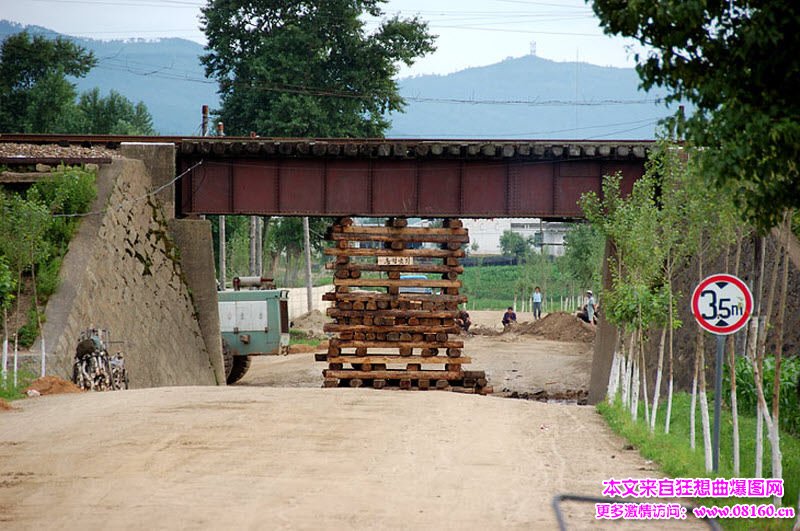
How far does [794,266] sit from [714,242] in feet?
29.2

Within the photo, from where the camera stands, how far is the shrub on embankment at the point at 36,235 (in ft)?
78.6

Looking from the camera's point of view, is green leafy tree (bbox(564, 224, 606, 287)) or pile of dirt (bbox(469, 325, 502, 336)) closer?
pile of dirt (bbox(469, 325, 502, 336))

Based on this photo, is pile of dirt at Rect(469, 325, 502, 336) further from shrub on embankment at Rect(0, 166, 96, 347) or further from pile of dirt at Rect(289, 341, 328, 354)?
shrub on embankment at Rect(0, 166, 96, 347)

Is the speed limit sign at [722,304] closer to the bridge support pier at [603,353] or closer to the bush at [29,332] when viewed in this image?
the bush at [29,332]

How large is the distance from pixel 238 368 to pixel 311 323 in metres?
20.4

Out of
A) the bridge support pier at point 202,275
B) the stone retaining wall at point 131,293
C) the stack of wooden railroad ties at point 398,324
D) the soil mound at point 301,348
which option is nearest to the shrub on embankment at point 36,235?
the stone retaining wall at point 131,293

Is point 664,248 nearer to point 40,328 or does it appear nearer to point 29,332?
point 40,328

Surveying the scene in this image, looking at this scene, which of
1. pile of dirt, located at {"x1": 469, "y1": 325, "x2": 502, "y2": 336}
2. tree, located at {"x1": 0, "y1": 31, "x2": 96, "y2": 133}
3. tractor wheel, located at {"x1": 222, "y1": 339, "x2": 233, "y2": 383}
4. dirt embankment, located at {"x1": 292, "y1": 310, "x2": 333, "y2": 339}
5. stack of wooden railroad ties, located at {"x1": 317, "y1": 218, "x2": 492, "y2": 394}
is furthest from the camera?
tree, located at {"x1": 0, "y1": 31, "x2": 96, "y2": 133}

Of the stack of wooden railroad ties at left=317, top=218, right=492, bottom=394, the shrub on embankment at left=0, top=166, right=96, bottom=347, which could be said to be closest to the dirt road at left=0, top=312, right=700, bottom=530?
the shrub on embankment at left=0, top=166, right=96, bottom=347

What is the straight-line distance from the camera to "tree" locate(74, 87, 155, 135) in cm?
8245

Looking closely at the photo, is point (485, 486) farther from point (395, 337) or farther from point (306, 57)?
point (306, 57)

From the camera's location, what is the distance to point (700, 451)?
53.0ft

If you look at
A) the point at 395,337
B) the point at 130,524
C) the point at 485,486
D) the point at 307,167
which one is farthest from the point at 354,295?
the point at 130,524

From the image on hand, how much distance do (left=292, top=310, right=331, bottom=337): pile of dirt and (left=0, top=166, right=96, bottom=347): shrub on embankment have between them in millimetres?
26162
